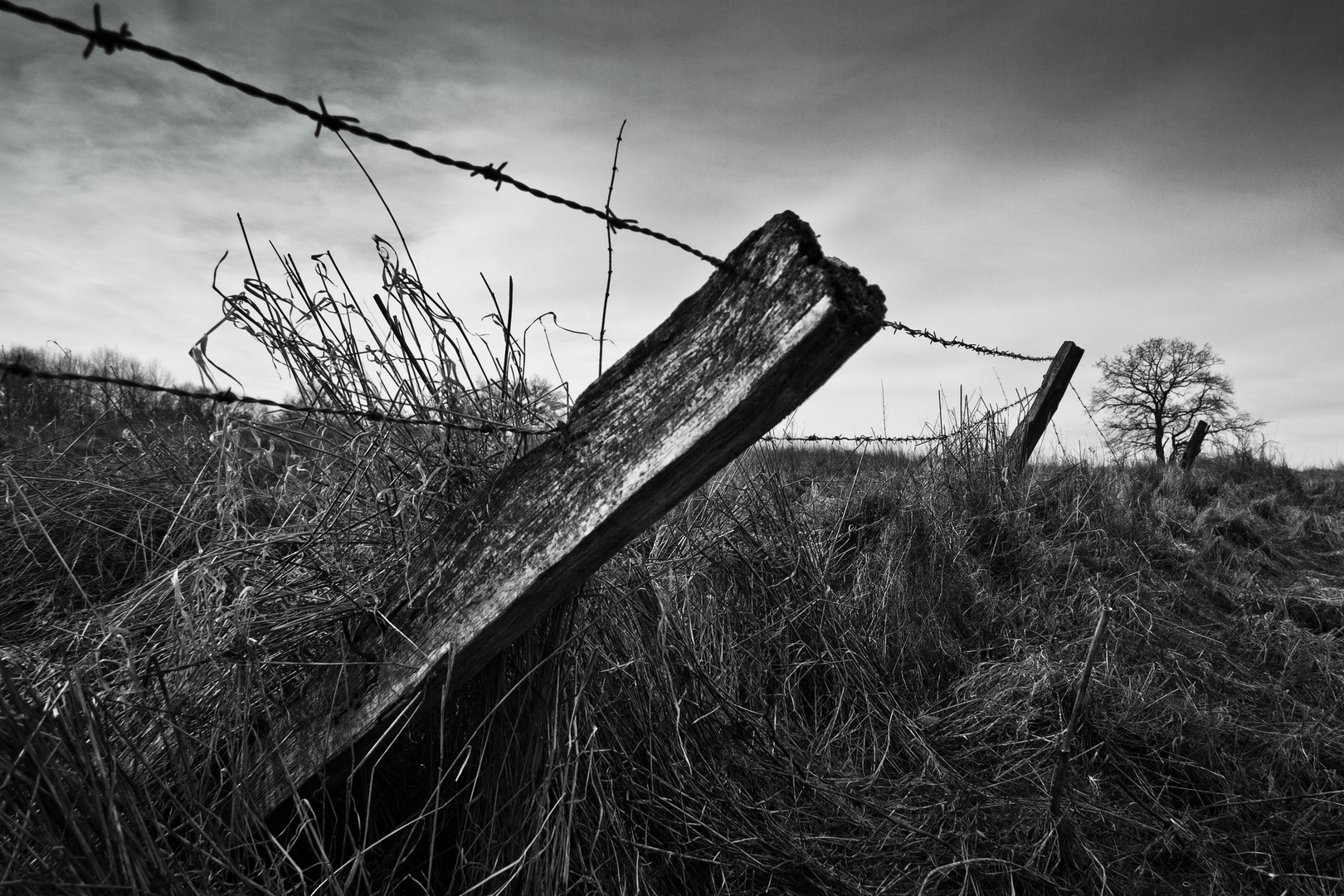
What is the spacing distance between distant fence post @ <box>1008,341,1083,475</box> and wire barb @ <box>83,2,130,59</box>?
16.6 feet

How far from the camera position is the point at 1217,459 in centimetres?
975

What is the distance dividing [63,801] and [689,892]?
1.38 m

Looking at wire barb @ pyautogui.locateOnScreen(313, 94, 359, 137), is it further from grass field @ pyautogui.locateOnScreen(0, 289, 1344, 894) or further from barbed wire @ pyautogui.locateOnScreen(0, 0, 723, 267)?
grass field @ pyautogui.locateOnScreen(0, 289, 1344, 894)

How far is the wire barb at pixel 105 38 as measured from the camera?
110 cm

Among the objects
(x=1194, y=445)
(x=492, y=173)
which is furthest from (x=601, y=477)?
(x=1194, y=445)

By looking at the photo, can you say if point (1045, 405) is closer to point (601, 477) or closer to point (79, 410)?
point (601, 477)

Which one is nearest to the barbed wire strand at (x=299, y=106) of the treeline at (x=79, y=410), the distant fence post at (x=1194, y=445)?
the treeline at (x=79, y=410)

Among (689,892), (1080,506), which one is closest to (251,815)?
(689,892)

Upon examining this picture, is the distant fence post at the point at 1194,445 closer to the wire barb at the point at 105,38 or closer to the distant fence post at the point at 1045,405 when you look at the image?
the distant fence post at the point at 1045,405

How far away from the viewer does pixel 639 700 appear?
2217 millimetres

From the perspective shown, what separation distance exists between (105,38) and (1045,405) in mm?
5680

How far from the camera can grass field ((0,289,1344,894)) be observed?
5.41 ft

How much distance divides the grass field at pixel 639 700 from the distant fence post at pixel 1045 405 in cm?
114

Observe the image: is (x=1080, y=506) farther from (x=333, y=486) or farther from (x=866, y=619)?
(x=333, y=486)
